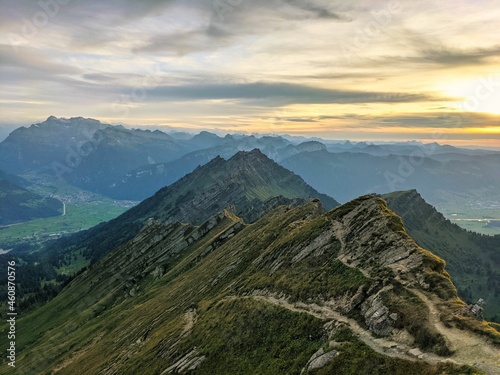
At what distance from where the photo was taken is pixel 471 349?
3688cm

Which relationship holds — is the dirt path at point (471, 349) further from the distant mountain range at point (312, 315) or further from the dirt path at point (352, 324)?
the dirt path at point (352, 324)

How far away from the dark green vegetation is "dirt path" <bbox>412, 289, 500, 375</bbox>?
2487 mm

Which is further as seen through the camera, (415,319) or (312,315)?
(312,315)

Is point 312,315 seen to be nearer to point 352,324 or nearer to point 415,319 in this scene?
point 352,324

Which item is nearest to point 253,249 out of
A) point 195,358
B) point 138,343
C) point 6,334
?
Result: point 138,343

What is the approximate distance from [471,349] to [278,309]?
97.4 ft

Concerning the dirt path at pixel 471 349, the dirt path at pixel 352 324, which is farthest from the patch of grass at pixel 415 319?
the dirt path at pixel 352 324

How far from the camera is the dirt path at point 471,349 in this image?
3434 cm

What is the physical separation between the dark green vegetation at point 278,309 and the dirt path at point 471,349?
8.16ft

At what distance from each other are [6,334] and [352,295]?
220419mm

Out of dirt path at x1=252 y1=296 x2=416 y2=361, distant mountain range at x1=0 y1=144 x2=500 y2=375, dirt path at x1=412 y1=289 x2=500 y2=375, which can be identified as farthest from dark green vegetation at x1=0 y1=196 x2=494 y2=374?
dirt path at x1=412 y1=289 x2=500 y2=375

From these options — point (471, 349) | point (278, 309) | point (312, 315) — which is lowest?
point (278, 309)

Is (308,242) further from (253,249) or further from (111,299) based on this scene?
(111,299)

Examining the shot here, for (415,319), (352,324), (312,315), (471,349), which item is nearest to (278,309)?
(312,315)
